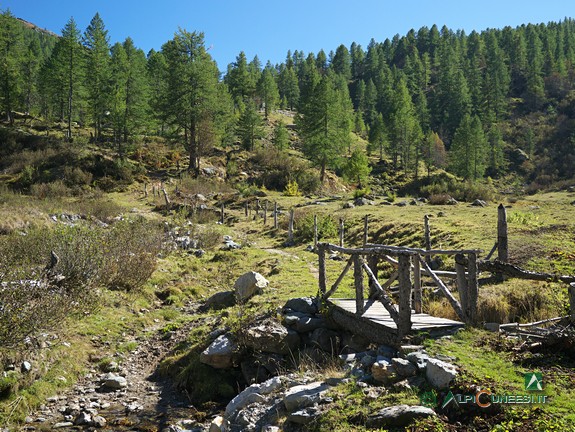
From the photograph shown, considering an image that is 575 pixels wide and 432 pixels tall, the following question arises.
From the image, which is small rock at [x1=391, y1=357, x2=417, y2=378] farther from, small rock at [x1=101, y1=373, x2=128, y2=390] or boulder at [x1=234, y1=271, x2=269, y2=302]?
boulder at [x1=234, y1=271, x2=269, y2=302]

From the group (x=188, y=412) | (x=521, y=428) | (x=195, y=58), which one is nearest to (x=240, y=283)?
(x=188, y=412)

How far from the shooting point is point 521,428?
473cm

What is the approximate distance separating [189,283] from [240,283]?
358 cm

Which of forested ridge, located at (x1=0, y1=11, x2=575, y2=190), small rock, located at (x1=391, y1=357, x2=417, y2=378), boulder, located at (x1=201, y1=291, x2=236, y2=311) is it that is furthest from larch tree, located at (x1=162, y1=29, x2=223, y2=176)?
small rock, located at (x1=391, y1=357, x2=417, y2=378)

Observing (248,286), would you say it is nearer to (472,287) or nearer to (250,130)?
(472,287)

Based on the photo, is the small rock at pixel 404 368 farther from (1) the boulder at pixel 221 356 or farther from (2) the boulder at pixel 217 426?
(1) the boulder at pixel 221 356

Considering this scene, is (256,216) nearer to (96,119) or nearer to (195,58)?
(195,58)

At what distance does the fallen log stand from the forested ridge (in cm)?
4369

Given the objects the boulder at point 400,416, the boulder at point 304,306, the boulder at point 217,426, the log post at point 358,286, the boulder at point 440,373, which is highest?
the log post at point 358,286

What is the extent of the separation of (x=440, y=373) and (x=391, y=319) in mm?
2825

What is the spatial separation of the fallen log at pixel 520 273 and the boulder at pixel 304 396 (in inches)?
159

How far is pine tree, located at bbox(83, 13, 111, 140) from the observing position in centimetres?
5117

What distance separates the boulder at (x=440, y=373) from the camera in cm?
578

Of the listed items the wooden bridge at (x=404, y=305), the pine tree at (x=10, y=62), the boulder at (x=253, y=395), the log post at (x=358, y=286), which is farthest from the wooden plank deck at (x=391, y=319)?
the pine tree at (x=10, y=62)
